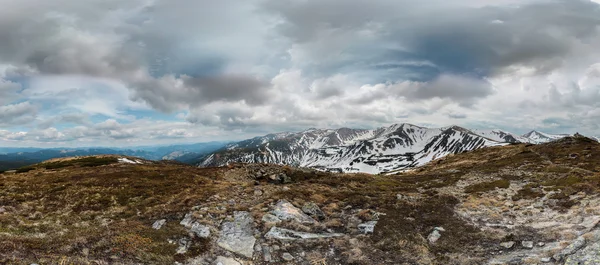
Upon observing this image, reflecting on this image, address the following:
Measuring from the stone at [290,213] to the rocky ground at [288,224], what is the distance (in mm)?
153

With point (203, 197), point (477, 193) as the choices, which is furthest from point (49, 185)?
point (477, 193)

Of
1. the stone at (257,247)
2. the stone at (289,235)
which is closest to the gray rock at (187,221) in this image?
the stone at (257,247)

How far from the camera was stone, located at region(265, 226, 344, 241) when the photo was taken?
1916 cm

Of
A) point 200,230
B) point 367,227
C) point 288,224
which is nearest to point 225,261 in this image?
point 200,230

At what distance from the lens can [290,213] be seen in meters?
23.2

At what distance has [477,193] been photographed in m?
33.2

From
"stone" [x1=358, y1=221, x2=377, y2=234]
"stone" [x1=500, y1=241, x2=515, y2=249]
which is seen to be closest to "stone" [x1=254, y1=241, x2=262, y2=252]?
"stone" [x1=358, y1=221, x2=377, y2=234]

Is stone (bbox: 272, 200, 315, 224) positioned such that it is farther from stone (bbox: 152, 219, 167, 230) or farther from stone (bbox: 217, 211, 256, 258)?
stone (bbox: 152, 219, 167, 230)

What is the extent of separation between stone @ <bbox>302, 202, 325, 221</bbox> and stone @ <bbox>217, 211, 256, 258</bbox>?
4974 millimetres

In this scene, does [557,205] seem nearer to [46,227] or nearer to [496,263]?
[496,263]

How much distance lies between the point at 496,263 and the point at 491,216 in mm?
10477

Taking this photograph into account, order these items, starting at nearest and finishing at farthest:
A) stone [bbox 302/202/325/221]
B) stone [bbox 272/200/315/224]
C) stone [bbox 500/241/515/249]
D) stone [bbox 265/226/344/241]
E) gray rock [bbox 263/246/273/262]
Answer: gray rock [bbox 263/246/273/262] < stone [bbox 500/241/515/249] < stone [bbox 265/226/344/241] < stone [bbox 272/200/315/224] < stone [bbox 302/202/325/221]

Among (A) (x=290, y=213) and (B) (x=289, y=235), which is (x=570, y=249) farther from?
(A) (x=290, y=213)

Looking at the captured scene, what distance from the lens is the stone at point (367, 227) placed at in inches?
806
